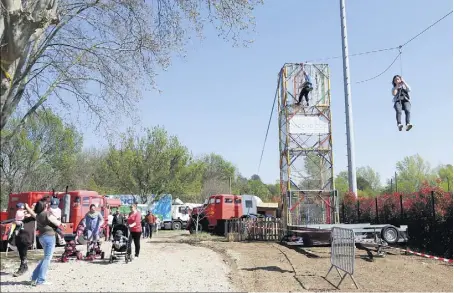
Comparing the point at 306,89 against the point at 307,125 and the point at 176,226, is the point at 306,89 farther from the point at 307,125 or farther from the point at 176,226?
the point at 176,226

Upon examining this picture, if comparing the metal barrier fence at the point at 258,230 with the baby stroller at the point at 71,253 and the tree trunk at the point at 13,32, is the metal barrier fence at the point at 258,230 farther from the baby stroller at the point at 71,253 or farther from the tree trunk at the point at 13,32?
the tree trunk at the point at 13,32

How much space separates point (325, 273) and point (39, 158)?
1263 inches

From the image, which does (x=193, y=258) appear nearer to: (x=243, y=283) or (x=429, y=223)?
(x=243, y=283)

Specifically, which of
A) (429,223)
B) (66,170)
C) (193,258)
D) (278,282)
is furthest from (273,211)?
(278,282)

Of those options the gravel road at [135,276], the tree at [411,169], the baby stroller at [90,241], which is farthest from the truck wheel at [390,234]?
the tree at [411,169]

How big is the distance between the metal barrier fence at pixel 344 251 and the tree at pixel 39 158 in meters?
28.2

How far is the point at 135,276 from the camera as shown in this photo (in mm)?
9688

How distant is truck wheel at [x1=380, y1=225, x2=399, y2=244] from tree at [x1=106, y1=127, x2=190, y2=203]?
29325 millimetres

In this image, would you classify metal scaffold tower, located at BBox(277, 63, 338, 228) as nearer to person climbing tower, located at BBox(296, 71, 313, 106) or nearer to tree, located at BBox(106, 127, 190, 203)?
person climbing tower, located at BBox(296, 71, 313, 106)

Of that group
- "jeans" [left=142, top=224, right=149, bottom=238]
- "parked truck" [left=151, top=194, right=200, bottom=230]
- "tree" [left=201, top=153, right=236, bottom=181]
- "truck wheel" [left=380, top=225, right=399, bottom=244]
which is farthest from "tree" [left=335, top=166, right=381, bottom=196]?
"truck wheel" [left=380, top=225, right=399, bottom=244]

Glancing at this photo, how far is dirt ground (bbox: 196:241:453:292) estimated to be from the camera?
8.95 meters

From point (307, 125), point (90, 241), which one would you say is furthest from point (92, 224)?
point (307, 125)

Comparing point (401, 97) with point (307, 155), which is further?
point (307, 155)

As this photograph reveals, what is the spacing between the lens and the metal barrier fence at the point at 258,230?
21.4 m
